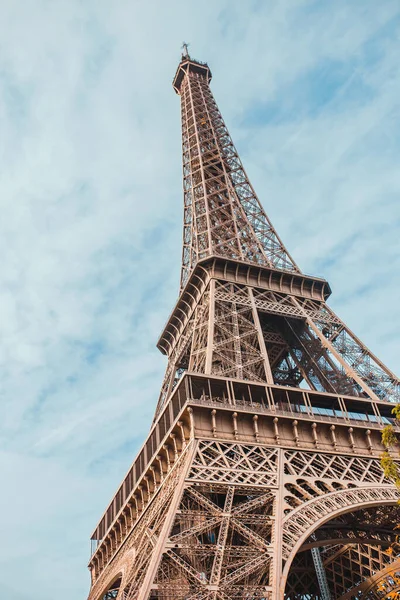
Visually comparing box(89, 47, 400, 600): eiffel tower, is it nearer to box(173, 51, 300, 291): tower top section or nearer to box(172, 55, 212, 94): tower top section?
box(173, 51, 300, 291): tower top section

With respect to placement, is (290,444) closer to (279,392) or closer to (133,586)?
(279,392)

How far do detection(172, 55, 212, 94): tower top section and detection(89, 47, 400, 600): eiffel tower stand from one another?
27225mm

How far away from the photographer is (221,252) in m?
Result: 44.6

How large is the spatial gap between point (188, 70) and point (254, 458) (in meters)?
50.2

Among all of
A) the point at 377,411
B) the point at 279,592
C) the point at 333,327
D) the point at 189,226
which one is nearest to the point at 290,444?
the point at 377,411

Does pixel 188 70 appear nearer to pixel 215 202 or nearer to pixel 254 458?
pixel 215 202

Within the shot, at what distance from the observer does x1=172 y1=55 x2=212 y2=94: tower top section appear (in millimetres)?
66562

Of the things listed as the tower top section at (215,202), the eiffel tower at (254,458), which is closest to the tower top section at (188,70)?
the tower top section at (215,202)

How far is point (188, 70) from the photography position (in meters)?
66.2

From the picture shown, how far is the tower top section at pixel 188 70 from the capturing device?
218 feet

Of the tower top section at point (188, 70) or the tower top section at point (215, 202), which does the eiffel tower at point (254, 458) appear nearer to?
the tower top section at point (215, 202)

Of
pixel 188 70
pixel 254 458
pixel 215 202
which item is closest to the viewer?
pixel 254 458

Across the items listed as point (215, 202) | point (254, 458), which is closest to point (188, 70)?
point (215, 202)

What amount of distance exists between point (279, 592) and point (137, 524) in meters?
10.7
